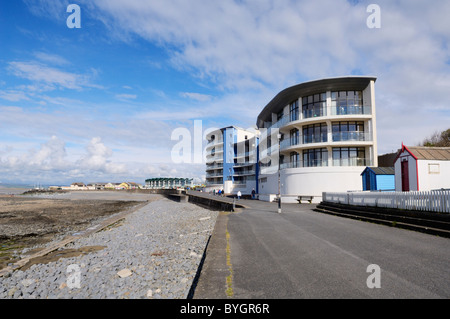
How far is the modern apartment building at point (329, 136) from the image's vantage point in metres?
28.5

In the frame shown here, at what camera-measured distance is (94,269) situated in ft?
24.0

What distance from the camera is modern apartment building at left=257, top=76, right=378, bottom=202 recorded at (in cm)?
2852

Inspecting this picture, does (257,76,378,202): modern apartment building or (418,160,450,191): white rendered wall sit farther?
(257,76,378,202): modern apartment building

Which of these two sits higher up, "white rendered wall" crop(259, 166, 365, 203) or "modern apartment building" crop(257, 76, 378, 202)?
"modern apartment building" crop(257, 76, 378, 202)

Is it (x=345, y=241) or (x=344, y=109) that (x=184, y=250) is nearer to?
(x=345, y=241)

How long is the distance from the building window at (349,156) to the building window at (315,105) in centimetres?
454

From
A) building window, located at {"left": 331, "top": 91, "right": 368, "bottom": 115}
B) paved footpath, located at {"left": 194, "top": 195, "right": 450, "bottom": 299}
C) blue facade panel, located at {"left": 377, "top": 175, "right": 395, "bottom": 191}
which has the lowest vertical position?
paved footpath, located at {"left": 194, "top": 195, "right": 450, "bottom": 299}

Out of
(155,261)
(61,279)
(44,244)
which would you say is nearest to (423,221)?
(155,261)

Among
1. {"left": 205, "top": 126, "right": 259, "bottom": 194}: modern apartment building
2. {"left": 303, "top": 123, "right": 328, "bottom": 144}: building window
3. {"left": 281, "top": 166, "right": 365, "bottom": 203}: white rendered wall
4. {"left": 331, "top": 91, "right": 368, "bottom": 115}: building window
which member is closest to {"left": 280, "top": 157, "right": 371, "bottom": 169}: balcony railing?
{"left": 281, "top": 166, "right": 365, "bottom": 203}: white rendered wall

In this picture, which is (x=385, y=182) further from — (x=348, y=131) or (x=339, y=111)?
(x=339, y=111)

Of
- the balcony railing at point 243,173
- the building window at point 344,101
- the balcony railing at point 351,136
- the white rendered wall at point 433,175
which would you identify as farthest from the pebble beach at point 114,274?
the balcony railing at point 243,173

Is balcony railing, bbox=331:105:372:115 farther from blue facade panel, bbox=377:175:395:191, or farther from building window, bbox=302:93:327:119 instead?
blue facade panel, bbox=377:175:395:191

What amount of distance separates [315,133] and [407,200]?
66.6 feet
